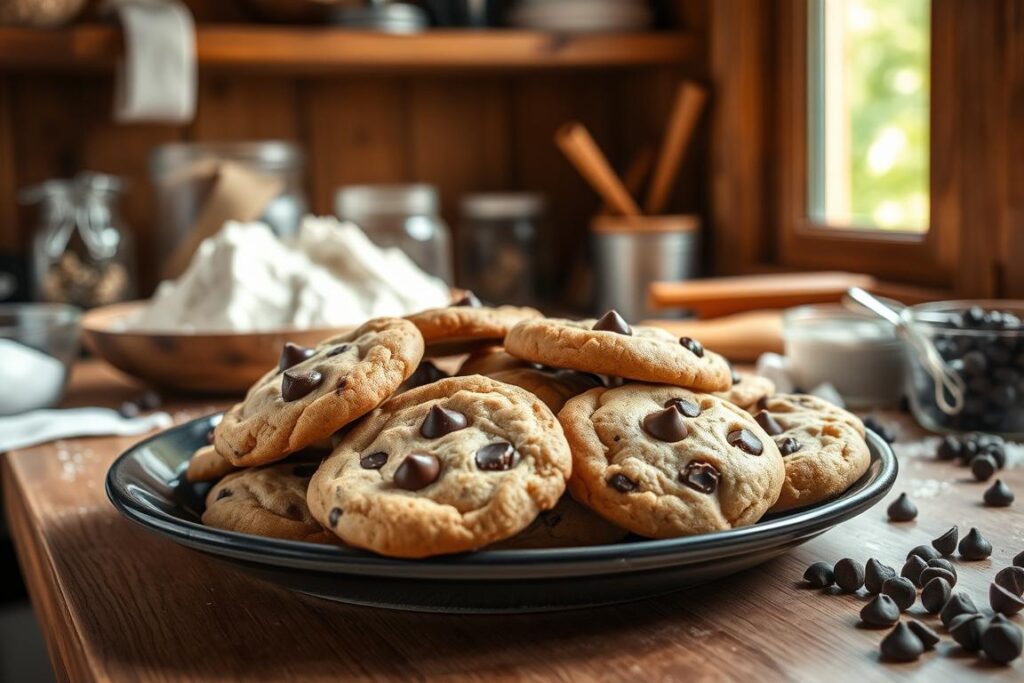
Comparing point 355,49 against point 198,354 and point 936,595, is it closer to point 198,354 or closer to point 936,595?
point 198,354

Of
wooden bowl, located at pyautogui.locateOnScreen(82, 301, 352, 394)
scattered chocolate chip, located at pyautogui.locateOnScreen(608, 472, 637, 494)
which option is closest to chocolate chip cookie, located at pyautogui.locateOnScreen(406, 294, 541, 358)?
scattered chocolate chip, located at pyautogui.locateOnScreen(608, 472, 637, 494)

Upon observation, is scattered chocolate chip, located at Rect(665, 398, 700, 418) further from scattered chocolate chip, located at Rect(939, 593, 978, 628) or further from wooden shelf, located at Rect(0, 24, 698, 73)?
wooden shelf, located at Rect(0, 24, 698, 73)

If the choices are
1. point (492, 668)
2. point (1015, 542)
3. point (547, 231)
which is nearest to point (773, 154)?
point (547, 231)

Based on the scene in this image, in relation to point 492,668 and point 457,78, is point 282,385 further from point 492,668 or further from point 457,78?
point 457,78

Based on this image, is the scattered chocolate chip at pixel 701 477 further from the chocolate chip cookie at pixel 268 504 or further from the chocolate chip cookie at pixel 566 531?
the chocolate chip cookie at pixel 268 504

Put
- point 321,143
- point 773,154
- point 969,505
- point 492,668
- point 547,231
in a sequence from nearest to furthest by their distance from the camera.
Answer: point 492,668 → point 969,505 → point 773,154 → point 321,143 → point 547,231

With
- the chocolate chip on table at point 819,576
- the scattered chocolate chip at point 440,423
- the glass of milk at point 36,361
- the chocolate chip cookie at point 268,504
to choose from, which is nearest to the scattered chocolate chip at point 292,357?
the chocolate chip cookie at point 268,504
